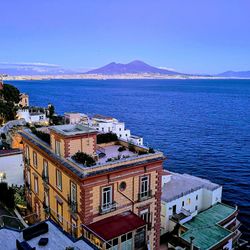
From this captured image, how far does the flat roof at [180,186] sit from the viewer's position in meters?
43.6

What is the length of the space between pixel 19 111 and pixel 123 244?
7993 centimetres

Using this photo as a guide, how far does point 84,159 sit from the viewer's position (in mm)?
24875

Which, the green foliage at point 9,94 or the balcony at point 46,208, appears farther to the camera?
the green foliage at point 9,94

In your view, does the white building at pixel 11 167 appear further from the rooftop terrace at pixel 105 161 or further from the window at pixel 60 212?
the window at pixel 60 212

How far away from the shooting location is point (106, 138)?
33688mm

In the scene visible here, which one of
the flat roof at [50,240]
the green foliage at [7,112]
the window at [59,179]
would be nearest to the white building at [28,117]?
the green foliage at [7,112]

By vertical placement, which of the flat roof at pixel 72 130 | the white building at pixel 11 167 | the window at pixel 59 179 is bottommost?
the white building at pixel 11 167

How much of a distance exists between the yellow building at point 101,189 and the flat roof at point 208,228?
386 inches

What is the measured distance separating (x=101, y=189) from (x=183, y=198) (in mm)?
22965

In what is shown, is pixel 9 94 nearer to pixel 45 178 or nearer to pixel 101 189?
pixel 45 178

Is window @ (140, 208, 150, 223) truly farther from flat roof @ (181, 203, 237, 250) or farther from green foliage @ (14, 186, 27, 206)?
green foliage @ (14, 186, 27, 206)

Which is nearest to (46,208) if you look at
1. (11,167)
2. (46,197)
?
(46,197)

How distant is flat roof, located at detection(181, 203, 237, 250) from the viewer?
37.7 m

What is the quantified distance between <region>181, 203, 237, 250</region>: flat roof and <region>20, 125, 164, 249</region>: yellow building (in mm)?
9813
